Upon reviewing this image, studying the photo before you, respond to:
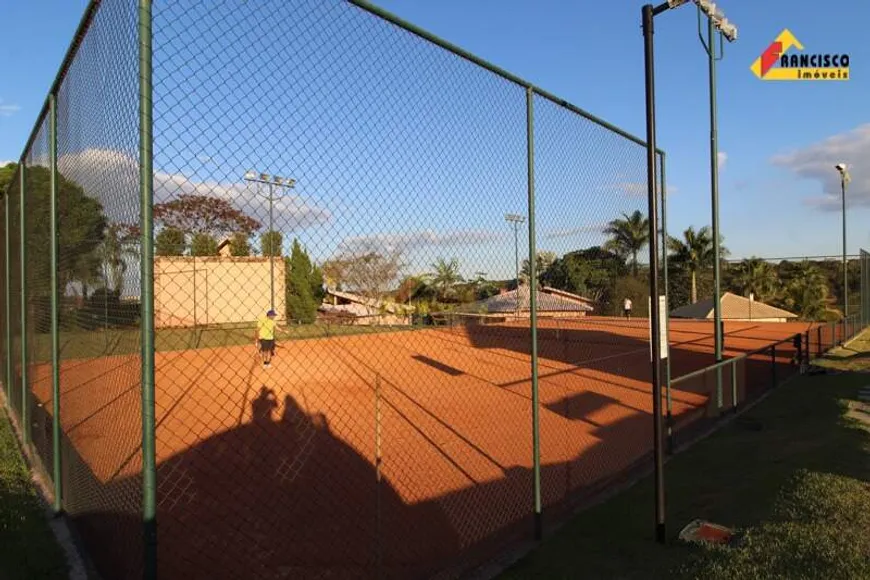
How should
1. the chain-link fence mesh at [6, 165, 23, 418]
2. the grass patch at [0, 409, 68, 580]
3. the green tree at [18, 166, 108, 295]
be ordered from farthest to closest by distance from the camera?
the chain-link fence mesh at [6, 165, 23, 418], the green tree at [18, 166, 108, 295], the grass patch at [0, 409, 68, 580]

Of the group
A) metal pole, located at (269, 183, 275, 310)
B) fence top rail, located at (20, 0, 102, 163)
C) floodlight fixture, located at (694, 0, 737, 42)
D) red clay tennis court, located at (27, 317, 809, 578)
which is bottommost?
red clay tennis court, located at (27, 317, 809, 578)

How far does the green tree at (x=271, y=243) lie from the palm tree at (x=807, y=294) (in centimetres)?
3938

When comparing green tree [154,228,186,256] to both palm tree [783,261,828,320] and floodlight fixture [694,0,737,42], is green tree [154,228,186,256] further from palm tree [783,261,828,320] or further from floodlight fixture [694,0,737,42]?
palm tree [783,261,828,320]

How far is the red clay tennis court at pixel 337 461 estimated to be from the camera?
4.42 metres

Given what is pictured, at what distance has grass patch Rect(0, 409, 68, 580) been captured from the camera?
3.68m

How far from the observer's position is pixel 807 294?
35344 millimetres

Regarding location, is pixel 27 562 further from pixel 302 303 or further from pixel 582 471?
pixel 582 471

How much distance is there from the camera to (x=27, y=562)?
375 centimetres

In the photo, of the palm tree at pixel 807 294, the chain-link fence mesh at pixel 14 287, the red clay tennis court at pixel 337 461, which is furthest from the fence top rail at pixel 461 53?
the palm tree at pixel 807 294

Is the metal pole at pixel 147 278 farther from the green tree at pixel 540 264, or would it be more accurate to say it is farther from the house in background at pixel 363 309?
the green tree at pixel 540 264

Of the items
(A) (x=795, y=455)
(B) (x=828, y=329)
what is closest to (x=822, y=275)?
(B) (x=828, y=329)

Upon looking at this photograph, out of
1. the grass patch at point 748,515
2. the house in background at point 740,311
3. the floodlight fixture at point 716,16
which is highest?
the floodlight fixture at point 716,16

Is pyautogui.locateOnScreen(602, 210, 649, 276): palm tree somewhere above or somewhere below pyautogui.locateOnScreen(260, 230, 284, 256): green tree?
above

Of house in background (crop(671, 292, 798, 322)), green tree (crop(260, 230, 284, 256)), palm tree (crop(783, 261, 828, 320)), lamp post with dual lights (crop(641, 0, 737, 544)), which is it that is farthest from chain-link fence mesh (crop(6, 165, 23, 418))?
palm tree (crop(783, 261, 828, 320))
